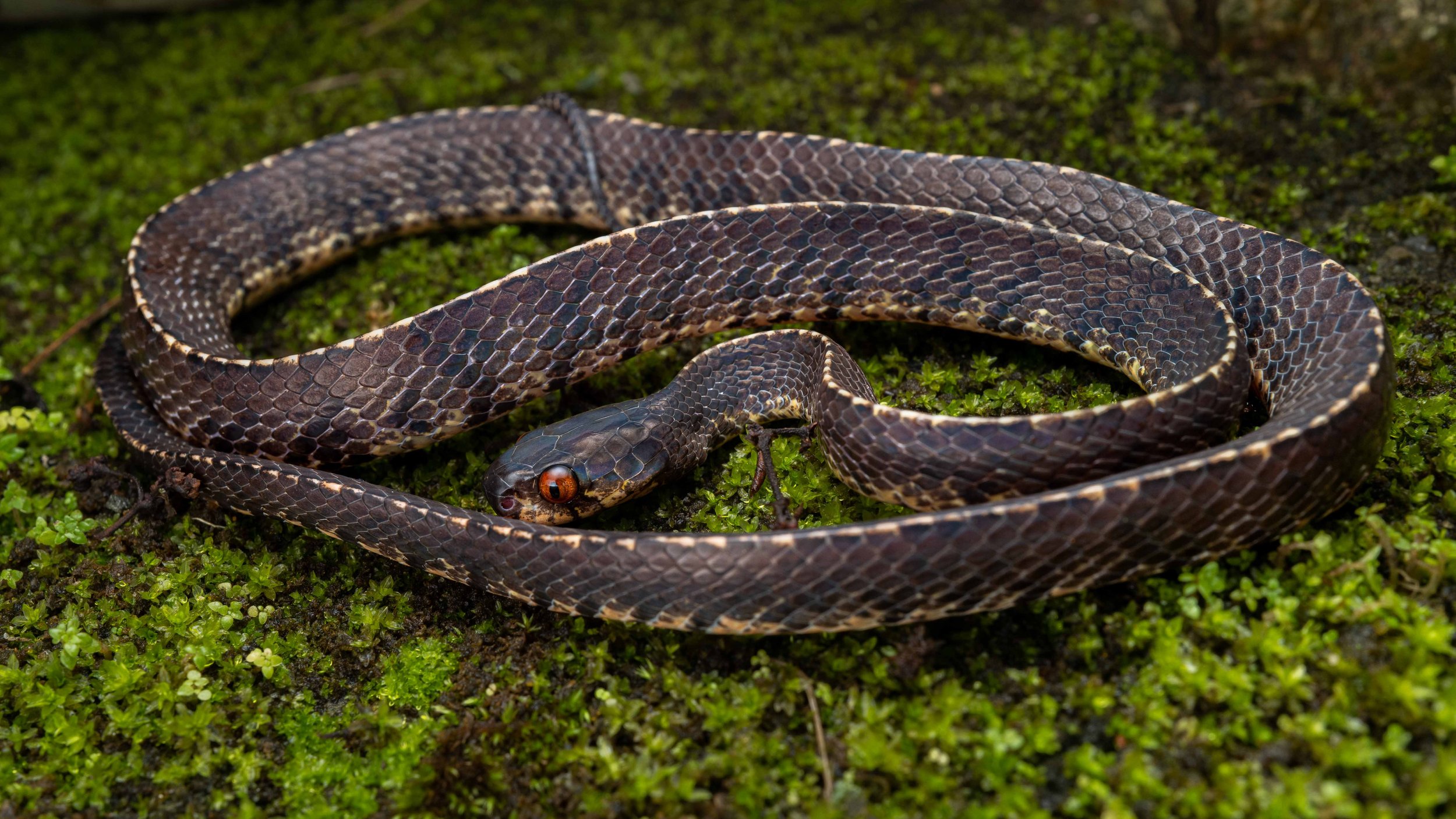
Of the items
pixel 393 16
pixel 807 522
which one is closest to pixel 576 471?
pixel 807 522

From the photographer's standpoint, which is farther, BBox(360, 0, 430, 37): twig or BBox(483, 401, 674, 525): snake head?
BBox(360, 0, 430, 37): twig

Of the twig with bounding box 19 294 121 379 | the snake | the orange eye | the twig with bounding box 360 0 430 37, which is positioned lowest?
the twig with bounding box 19 294 121 379

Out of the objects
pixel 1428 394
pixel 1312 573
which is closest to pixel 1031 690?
pixel 1312 573

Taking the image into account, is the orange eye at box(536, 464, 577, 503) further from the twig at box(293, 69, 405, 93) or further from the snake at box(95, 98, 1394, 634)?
the twig at box(293, 69, 405, 93)

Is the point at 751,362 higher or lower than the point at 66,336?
higher

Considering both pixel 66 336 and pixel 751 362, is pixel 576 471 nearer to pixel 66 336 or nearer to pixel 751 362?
pixel 751 362

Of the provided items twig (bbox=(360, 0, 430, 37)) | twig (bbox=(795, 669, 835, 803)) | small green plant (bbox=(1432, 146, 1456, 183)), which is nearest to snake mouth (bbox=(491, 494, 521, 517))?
twig (bbox=(795, 669, 835, 803))

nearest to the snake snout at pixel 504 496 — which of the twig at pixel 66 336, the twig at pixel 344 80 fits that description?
the twig at pixel 66 336

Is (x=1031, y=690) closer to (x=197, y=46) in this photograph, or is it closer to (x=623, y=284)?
(x=623, y=284)
